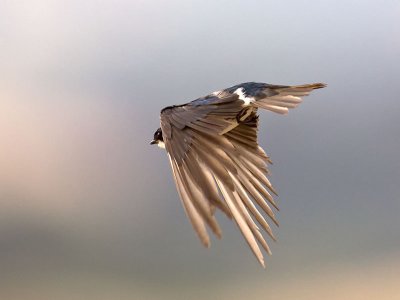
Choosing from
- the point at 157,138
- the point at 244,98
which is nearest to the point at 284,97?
the point at 244,98

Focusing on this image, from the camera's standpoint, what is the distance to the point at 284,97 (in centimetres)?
174

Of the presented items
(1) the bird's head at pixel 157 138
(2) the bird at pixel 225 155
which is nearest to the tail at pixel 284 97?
(2) the bird at pixel 225 155

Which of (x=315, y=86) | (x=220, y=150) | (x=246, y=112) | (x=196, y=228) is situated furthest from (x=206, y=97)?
(x=196, y=228)

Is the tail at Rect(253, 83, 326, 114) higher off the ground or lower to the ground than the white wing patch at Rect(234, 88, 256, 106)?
lower

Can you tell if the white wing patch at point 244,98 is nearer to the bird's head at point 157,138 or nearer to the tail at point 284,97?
the tail at point 284,97

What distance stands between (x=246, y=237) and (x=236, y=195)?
0.80 feet

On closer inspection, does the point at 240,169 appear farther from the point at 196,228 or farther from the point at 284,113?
the point at 196,228

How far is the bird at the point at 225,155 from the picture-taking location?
1.12 m

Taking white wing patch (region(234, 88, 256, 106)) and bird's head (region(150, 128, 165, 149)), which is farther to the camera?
bird's head (region(150, 128, 165, 149))

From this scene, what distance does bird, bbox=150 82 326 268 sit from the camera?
3.67 feet

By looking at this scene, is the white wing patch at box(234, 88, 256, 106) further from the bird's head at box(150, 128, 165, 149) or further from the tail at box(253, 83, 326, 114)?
the bird's head at box(150, 128, 165, 149)

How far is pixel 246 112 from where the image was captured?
1723 millimetres

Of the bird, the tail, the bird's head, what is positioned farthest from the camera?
the bird's head

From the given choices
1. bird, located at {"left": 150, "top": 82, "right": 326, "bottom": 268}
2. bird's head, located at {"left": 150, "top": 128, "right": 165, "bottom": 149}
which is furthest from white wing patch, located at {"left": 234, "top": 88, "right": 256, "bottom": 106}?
bird's head, located at {"left": 150, "top": 128, "right": 165, "bottom": 149}
